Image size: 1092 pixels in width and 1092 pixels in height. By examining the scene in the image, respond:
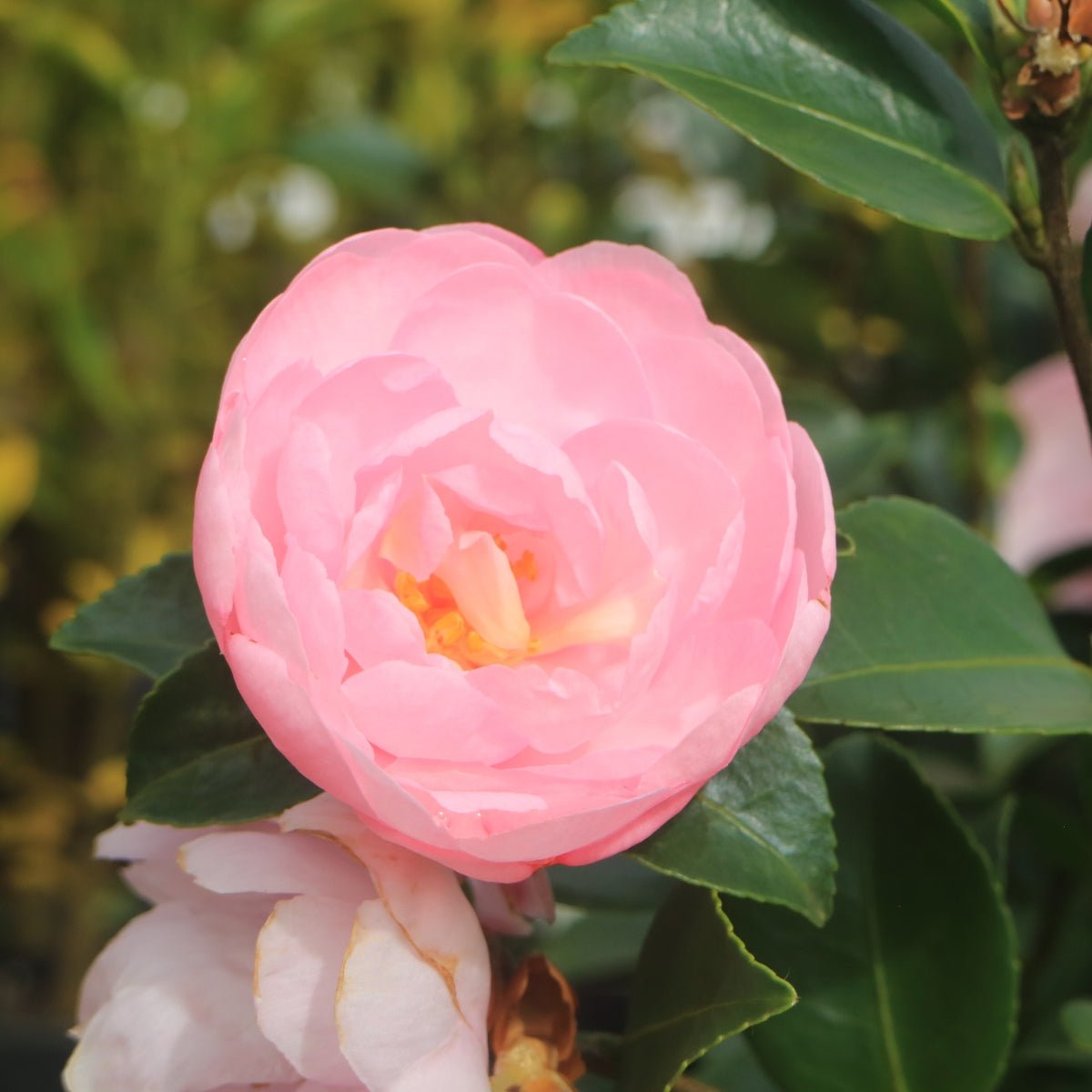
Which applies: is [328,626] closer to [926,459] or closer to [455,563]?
[455,563]

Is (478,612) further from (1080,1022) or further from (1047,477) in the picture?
(1047,477)

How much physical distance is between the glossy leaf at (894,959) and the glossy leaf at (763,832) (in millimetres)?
118

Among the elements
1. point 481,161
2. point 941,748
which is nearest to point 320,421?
point 941,748

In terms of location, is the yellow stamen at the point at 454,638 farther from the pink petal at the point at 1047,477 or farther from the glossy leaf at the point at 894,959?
the pink petal at the point at 1047,477

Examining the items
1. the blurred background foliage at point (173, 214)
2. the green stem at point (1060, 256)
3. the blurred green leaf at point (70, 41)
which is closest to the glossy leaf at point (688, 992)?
the green stem at point (1060, 256)

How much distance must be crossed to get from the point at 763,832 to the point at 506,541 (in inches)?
4.9

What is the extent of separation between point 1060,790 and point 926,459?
0.87 ft

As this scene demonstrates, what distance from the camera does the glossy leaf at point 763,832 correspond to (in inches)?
13.1

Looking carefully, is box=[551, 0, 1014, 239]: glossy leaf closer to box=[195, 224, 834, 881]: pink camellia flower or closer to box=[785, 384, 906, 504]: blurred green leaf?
box=[195, 224, 834, 881]: pink camellia flower

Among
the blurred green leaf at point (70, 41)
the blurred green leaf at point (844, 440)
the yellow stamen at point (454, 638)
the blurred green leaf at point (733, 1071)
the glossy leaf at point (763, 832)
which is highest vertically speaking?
the yellow stamen at point (454, 638)

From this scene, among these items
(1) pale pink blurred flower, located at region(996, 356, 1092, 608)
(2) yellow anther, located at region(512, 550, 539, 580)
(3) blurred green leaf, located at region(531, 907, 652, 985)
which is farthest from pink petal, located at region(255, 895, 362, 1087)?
(1) pale pink blurred flower, located at region(996, 356, 1092, 608)

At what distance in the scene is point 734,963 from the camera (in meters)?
0.34

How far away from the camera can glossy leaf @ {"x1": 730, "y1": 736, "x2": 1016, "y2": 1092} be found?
449mm

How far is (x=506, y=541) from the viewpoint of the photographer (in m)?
0.40
